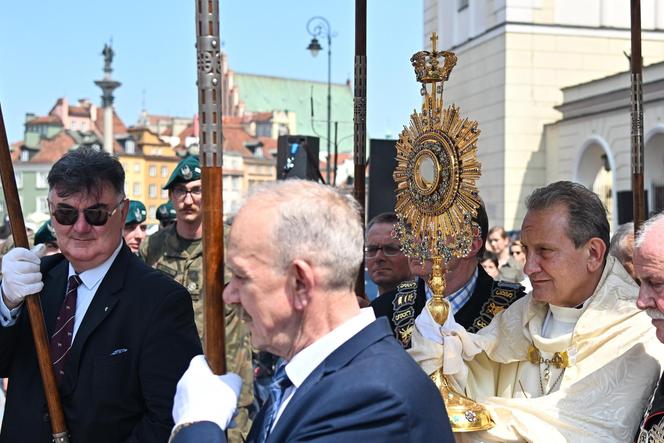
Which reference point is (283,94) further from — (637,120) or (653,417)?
(653,417)

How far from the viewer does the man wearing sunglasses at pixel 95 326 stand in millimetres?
3191

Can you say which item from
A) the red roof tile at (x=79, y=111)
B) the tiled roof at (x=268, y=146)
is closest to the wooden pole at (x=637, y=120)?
the tiled roof at (x=268, y=146)

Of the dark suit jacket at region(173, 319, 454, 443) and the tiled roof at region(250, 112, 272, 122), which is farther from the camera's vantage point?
the tiled roof at region(250, 112, 272, 122)

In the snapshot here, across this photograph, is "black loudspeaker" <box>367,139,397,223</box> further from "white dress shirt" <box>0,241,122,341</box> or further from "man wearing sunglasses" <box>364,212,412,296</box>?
"white dress shirt" <box>0,241,122,341</box>

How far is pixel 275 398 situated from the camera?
232 centimetres

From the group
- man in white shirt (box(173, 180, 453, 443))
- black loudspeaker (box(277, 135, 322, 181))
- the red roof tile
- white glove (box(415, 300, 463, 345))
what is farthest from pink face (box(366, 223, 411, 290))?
the red roof tile

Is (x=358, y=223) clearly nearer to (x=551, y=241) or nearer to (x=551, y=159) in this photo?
(x=551, y=241)

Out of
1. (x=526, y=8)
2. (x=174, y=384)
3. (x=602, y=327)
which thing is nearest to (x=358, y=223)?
(x=174, y=384)

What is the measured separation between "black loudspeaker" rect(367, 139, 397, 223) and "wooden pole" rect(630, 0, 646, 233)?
3.37 m

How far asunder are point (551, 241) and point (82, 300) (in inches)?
61.3

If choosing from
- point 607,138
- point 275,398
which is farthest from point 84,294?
point 607,138

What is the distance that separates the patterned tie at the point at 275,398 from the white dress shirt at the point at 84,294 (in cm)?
122

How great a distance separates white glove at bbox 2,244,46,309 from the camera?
Result: 3.28m

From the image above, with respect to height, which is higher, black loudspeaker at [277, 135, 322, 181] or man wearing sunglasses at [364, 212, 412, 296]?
black loudspeaker at [277, 135, 322, 181]
